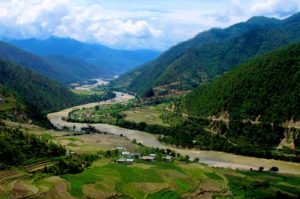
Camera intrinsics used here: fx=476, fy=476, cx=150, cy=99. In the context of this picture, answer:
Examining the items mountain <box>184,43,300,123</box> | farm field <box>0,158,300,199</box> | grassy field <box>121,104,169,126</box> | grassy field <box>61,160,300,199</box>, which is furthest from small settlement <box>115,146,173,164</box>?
grassy field <box>121,104,169,126</box>

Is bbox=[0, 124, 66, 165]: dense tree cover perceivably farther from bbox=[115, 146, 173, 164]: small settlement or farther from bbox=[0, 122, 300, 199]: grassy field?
bbox=[115, 146, 173, 164]: small settlement

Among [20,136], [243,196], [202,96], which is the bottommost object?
[243,196]

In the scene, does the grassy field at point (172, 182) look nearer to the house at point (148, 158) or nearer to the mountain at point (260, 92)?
the house at point (148, 158)

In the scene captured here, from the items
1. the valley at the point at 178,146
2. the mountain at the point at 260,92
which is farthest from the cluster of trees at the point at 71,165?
the mountain at the point at 260,92

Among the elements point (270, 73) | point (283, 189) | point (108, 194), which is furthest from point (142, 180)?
point (270, 73)

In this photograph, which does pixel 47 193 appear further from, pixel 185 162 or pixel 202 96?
pixel 202 96

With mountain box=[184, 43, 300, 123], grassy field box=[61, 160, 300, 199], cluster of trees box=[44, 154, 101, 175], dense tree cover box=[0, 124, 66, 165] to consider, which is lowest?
grassy field box=[61, 160, 300, 199]

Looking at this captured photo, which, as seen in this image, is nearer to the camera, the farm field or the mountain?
the farm field
